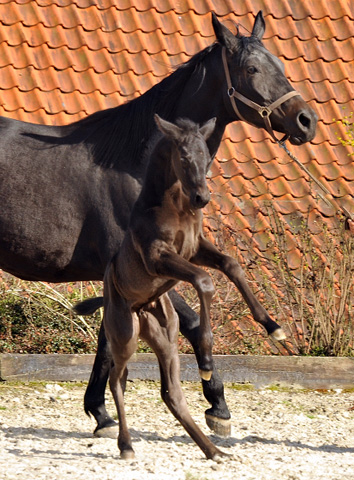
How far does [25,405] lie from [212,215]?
8.35 feet

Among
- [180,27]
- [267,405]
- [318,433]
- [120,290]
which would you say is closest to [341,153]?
[180,27]

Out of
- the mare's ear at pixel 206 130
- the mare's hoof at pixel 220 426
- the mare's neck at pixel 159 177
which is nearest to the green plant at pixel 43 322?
the mare's hoof at pixel 220 426

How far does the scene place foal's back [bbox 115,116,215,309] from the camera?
4.18 metres

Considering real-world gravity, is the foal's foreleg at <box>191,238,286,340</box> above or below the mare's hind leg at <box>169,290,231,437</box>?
above

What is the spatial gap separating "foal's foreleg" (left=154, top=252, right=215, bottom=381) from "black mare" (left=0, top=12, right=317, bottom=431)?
1.17m

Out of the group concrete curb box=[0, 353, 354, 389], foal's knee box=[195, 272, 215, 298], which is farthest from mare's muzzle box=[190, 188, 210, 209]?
concrete curb box=[0, 353, 354, 389]

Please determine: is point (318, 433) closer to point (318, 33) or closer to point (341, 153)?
point (341, 153)

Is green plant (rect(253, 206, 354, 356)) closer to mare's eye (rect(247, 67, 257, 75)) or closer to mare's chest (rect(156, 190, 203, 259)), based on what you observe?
mare's eye (rect(247, 67, 257, 75))

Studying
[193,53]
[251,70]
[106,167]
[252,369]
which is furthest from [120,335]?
[193,53]

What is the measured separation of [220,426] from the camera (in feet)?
17.5

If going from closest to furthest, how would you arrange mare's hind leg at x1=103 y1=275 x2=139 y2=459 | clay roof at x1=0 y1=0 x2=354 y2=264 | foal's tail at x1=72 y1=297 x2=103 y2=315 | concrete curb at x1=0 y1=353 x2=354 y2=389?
mare's hind leg at x1=103 y1=275 x2=139 y2=459 < foal's tail at x1=72 y1=297 x2=103 y2=315 < concrete curb at x1=0 y1=353 x2=354 y2=389 < clay roof at x1=0 y1=0 x2=354 y2=264

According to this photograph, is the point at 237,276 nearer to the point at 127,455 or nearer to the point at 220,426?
the point at 127,455

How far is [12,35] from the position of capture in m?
9.12

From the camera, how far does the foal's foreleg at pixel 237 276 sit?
4.19m
